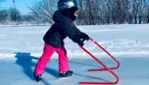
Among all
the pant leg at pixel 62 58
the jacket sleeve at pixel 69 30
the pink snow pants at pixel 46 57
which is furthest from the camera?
the pant leg at pixel 62 58

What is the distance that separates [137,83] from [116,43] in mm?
3409

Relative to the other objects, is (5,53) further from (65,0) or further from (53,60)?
(65,0)

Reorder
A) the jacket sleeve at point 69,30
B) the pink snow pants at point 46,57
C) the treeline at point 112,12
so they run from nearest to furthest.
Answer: the jacket sleeve at point 69,30 → the pink snow pants at point 46,57 → the treeline at point 112,12

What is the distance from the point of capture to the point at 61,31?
4.56m

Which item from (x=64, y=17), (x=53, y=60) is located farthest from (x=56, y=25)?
(x=53, y=60)

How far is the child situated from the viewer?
438cm

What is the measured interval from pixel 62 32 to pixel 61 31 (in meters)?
0.02

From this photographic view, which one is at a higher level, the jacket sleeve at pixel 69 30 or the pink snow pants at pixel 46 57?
the jacket sleeve at pixel 69 30

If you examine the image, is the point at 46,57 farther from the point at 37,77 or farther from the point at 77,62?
the point at 77,62

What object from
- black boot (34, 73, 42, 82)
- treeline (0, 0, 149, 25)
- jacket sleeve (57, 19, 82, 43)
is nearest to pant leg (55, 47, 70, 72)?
black boot (34, 73, 42, 82)

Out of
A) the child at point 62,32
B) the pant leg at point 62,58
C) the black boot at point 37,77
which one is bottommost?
the black boot at point 37,77

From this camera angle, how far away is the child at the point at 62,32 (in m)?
4.38

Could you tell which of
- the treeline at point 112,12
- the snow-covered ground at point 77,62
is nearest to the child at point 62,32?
the snow-covered ground at point 77,62

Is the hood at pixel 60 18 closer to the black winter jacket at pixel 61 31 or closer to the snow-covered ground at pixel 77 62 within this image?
the black winter jacket at pixel 61 31
